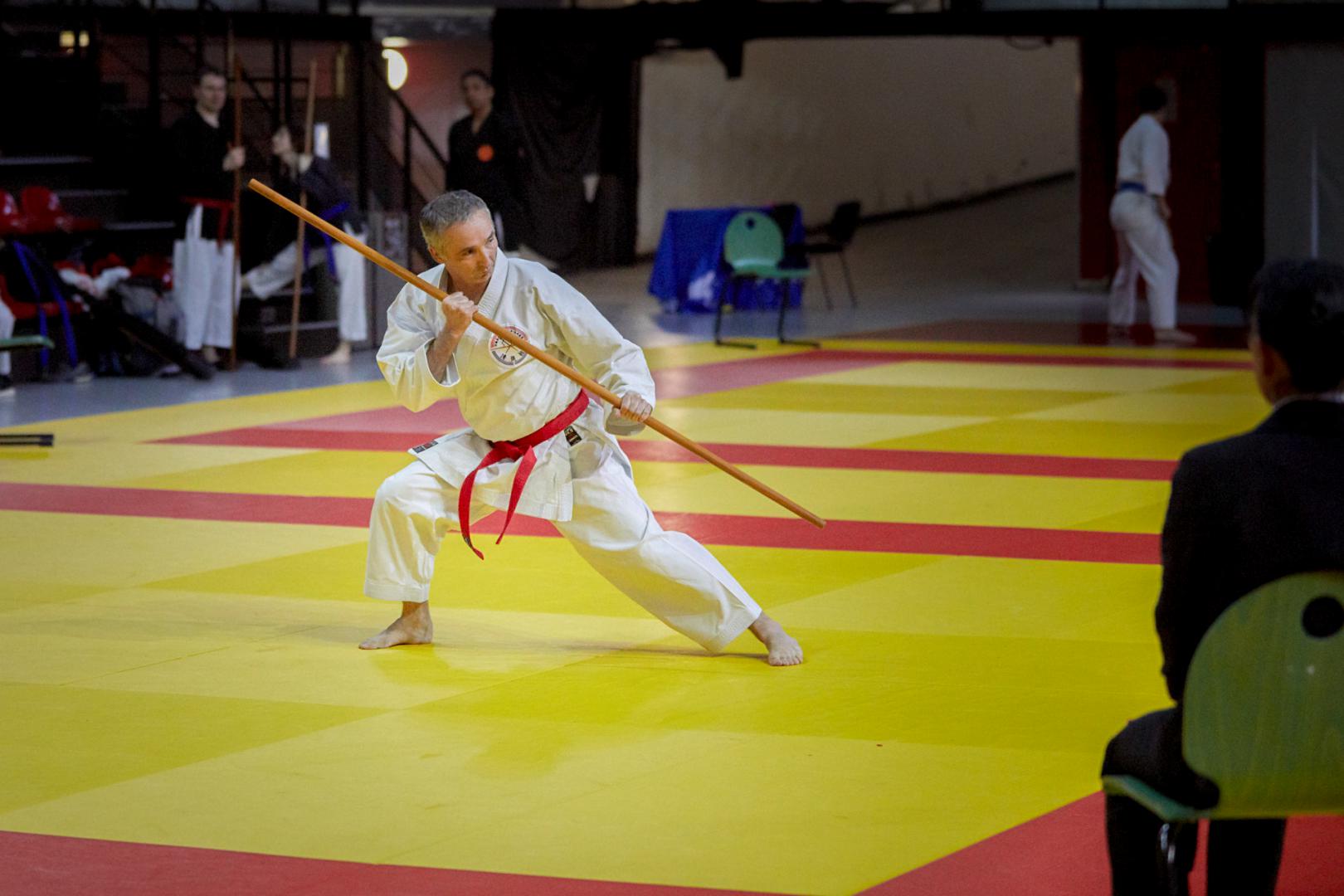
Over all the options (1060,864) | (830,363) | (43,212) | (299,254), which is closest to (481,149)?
(299,254)

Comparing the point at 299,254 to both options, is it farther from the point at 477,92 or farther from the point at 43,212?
the point at 477,92

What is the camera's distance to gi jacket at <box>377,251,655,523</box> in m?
4.76

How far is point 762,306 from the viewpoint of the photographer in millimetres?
17312

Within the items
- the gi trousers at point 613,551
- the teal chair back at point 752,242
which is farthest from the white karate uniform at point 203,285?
the gi trousers at point 613,551

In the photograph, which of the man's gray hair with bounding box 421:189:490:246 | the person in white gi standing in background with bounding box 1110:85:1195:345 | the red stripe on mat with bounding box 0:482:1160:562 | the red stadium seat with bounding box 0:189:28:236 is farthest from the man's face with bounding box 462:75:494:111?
the man's gray hair with bounding box 421:189:490:246

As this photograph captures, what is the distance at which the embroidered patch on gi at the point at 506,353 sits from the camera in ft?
15.5

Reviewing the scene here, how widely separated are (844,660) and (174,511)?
335 centimetres

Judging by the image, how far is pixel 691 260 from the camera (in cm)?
1647

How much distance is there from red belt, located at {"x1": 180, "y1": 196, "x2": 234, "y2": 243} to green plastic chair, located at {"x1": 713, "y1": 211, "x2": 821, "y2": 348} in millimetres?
3665

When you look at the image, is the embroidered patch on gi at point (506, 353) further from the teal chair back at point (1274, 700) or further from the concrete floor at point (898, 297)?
the concrete floor at point (898, 297)

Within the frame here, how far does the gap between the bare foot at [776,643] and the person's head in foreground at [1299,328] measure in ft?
7.96

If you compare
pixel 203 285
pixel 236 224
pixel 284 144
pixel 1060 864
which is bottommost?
pixel 1060 864

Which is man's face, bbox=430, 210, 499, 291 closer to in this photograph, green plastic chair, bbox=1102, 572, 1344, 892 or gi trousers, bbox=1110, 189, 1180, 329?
green plastic chair, bbox=1102, 572, 1344, 892

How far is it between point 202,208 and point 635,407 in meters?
8.33
